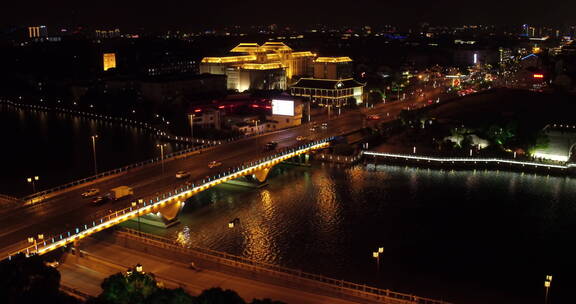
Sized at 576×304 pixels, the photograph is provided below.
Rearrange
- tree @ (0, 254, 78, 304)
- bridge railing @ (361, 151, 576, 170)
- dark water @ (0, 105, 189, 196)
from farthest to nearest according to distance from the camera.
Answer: bridge railing @ (361, 151, 576, 170)
dark water @ (0, 105, 189, 196)
tree @ (0, 254, 78, 304)

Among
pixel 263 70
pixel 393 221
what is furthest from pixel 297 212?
pixel 263 70

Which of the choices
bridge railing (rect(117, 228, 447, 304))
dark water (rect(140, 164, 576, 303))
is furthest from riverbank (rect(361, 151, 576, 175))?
bridge railing (rect(117, 228, 447, 304))

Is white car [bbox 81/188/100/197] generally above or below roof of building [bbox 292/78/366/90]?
below

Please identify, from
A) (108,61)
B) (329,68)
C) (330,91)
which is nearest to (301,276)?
(330,91)

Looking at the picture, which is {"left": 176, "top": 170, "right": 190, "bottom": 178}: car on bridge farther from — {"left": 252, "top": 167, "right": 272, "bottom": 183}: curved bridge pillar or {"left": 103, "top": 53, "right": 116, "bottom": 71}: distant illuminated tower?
{"left": 103, "top": 53, "right": 116, "bottom": 71}: distant illuminated tower

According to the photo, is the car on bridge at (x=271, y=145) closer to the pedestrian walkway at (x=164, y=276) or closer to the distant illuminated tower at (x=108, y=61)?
the pedestrian walkway at (x=164, y=276)

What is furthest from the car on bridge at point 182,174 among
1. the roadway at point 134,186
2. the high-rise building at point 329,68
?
the high-rise building at point 329,68

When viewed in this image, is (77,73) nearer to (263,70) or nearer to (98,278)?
(263,70)
